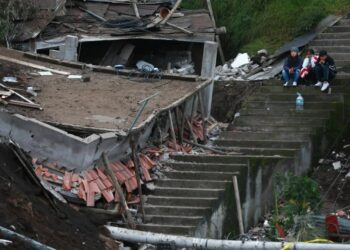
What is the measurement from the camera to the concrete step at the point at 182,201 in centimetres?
1641

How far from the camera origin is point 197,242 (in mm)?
14750

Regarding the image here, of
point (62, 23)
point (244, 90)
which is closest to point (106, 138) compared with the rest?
point (244, 90)

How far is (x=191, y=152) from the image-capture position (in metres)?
19.2

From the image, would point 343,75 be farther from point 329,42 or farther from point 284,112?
point 329,42

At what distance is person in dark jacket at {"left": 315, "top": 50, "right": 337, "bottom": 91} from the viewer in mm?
20719

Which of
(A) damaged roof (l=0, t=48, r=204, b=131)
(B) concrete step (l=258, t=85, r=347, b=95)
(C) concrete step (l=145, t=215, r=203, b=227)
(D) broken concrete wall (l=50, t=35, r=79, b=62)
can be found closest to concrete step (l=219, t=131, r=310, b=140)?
(A) damaged roof (l=0, t=48, r=204, b=131)

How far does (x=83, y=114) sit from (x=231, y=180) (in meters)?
2.83

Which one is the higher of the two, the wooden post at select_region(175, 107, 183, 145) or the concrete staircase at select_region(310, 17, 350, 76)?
the concrete staircase at select_region(310, 17, 350, 76)

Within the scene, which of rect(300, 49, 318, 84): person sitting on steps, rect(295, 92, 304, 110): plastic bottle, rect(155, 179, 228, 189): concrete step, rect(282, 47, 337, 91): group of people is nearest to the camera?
rect(155, 179, 228, 189): concrete step

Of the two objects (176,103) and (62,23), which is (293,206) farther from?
(62,23)

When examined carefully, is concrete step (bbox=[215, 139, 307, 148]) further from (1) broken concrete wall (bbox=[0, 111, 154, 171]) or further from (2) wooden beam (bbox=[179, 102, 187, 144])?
(1) broken concrete wall (bbox=[0, 111, 154, 171])

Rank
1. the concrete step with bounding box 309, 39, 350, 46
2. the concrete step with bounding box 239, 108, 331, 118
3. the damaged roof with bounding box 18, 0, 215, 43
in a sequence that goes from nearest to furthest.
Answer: the concrete step with bounding box 239, 108, 331, 118 → the concrete step with bounding box 309, 39, 350, 46 → the damaged roof with bounding box 18, 0, 215, 43

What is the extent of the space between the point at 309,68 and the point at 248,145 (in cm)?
283

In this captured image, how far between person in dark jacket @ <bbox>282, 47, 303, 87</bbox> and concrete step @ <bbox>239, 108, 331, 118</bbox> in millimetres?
937
